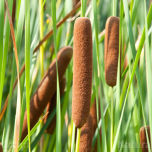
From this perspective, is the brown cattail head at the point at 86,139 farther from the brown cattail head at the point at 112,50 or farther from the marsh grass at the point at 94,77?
the brown cattail head at the point at 112,50

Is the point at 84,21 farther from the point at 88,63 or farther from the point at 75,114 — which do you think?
the point at 75,114

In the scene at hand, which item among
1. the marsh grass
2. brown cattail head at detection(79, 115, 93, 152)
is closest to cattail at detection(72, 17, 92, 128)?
the marsh grass

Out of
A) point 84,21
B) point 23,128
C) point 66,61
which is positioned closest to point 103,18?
point 66,61

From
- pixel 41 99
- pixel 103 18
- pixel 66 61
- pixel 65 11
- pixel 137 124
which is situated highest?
pixel 103 18

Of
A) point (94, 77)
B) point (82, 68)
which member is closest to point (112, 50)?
point (94, 77)

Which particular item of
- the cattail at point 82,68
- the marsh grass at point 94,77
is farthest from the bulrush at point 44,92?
the cattail at point 82,68

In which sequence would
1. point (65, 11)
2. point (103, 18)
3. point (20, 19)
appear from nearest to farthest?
point (20, 19), point (65, 11), point (103, 18)

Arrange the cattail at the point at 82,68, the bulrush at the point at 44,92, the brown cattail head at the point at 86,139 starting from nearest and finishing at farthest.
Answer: the cattail at the point at 82,68 → the brown cattail head at the point at 86,139 → the bulrush at the point at 44,92
